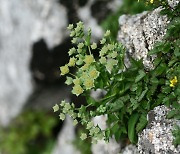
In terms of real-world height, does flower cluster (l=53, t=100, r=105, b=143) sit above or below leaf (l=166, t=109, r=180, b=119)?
above

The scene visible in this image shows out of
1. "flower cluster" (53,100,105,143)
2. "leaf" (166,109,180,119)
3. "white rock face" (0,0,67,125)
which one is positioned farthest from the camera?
"white rock face" (0,0,67,125)

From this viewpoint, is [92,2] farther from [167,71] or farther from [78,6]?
[167,71]

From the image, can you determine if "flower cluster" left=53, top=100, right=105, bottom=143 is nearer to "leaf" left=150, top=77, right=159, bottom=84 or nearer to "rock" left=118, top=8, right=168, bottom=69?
"leaf" left=150, top=77, right=159, bottom=84

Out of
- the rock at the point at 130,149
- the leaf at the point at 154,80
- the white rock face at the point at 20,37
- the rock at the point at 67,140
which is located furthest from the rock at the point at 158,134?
the white rock face at the point at 20,37

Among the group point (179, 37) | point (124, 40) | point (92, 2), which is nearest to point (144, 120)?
point (179, 37)

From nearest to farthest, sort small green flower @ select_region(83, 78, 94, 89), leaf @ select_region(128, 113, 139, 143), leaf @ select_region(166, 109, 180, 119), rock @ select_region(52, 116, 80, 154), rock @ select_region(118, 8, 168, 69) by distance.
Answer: leaf @ select_region(166, 109, 180, 119), small green flower @ select_region(83, 78, 94, 89), leaf @ select_region(128, 113, 139, 143), rock @ select_region(118, 8, 168, 69), rock @ select_region(52, 116, 80, 154)

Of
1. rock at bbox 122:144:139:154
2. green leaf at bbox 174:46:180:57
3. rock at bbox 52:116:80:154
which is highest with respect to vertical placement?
rock at bbox 52:116:80:154

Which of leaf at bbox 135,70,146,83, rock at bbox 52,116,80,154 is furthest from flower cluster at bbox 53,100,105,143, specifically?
rock at bbox 52,116,80,154
